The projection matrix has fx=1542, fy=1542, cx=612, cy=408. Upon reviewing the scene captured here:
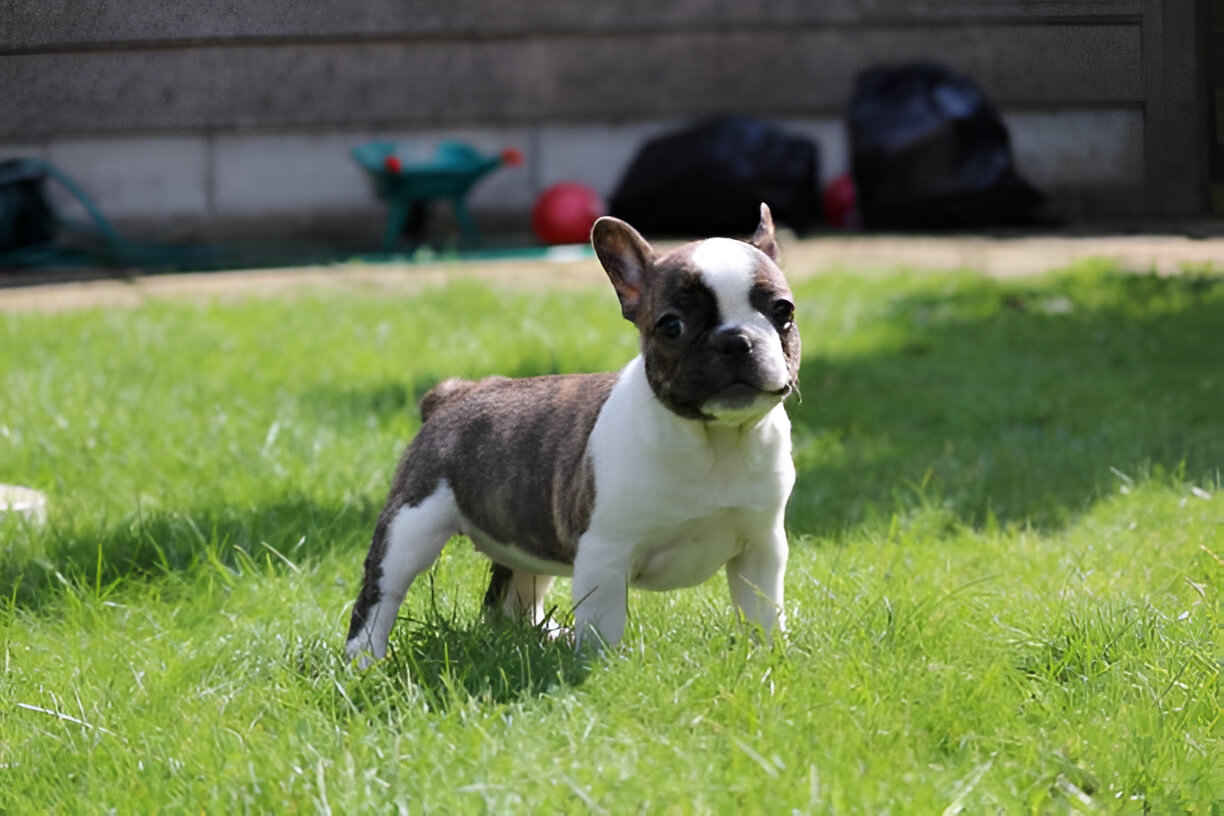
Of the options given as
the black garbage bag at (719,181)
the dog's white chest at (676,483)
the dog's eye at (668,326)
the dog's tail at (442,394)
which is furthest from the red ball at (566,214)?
the dog's eye at (668,326)

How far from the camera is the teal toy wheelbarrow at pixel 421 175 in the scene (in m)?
10.8

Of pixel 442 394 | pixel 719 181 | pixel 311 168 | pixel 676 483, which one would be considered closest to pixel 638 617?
pixel 676 483

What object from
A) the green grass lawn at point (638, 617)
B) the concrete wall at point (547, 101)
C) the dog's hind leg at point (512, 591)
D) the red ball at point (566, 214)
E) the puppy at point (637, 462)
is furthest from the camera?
the concrete wall at point (547, 101)

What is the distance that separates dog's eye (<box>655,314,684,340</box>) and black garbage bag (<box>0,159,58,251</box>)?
889cm

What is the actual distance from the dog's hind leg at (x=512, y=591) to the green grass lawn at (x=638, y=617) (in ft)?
0.18

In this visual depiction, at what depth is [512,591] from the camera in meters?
3.65

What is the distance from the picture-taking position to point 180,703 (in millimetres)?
3225

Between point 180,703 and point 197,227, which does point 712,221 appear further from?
point 180,703

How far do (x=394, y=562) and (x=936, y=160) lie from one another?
8.60 metres

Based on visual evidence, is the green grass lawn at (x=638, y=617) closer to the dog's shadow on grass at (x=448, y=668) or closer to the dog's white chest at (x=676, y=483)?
the dog's shadow on grass at (x=448, y=668)

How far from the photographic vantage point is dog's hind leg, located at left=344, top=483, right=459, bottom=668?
3.33 m

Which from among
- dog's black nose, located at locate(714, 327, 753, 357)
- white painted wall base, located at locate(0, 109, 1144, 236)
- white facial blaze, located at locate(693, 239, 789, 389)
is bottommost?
white painted wall base, located at locate(0, 109, 1144, 236)

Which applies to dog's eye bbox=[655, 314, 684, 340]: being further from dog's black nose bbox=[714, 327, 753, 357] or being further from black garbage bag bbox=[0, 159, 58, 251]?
black garbage bag bbox=[0, 159, 58, 251]

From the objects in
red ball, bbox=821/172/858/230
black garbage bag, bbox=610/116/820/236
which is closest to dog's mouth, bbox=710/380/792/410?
black garbage bag, bbox=610/116/820/236
